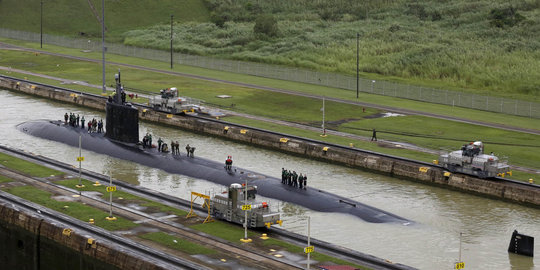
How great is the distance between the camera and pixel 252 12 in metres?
183

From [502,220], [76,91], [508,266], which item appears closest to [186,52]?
[76,91]

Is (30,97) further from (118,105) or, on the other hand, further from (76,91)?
(118,105)

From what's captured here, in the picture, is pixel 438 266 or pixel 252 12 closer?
pixel 438 266

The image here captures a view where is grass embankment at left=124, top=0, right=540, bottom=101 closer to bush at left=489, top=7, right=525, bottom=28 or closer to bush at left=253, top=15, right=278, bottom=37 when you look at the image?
bush at left=489, top=7, right=525, bottom=28

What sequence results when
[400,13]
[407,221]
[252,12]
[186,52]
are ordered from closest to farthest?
1. [407,221]
2. [186,52]
3. [400,13]
4. [252,12]

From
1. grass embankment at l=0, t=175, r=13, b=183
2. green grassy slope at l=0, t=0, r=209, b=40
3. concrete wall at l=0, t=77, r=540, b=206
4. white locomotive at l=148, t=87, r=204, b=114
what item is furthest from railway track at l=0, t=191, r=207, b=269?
green grassy slope at l=0, t=0, r=209, b=40

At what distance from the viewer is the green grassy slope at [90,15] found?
168 m

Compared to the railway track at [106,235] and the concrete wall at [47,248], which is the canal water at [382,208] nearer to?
the railway track at [106,235]

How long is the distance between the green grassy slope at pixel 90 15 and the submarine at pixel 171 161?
269ft

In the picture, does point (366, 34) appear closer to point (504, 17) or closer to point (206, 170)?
point (504, 17)

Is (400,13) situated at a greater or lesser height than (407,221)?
greater

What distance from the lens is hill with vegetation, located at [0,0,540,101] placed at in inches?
4673

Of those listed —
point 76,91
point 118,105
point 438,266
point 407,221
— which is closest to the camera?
point 438,266

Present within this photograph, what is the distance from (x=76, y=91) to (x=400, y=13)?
77.2 m
